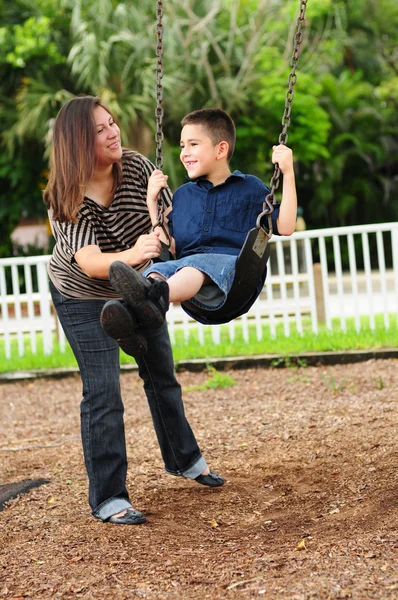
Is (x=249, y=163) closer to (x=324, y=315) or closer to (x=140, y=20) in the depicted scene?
(x=140, y=20)

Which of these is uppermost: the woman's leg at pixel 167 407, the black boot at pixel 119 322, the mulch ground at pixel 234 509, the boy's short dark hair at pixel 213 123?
the boy's short dark hair at pixel 213 123

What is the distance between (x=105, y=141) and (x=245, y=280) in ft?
2.50

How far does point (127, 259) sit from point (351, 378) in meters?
3.99

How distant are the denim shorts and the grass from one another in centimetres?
440

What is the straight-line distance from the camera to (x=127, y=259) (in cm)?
328

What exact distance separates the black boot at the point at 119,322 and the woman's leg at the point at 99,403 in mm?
433

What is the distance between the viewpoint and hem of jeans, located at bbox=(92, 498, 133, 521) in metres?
3.56

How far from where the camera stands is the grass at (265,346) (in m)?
7.88

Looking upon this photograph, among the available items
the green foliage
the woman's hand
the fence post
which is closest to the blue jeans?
the woman's hand

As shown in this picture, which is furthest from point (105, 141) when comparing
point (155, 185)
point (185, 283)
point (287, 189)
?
point (287, 189)

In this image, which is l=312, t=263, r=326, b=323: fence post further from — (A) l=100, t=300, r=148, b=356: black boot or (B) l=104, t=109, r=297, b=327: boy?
(A) l=100, t=300, r=148, b=356: black boot

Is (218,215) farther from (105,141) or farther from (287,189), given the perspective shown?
(105,141)

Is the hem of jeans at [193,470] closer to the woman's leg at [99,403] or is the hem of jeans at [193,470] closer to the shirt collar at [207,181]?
the woman's leg at [99,403]

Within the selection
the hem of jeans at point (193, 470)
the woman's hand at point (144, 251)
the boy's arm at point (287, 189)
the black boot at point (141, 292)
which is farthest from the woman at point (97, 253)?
the boy's arm at point (287, 189)
